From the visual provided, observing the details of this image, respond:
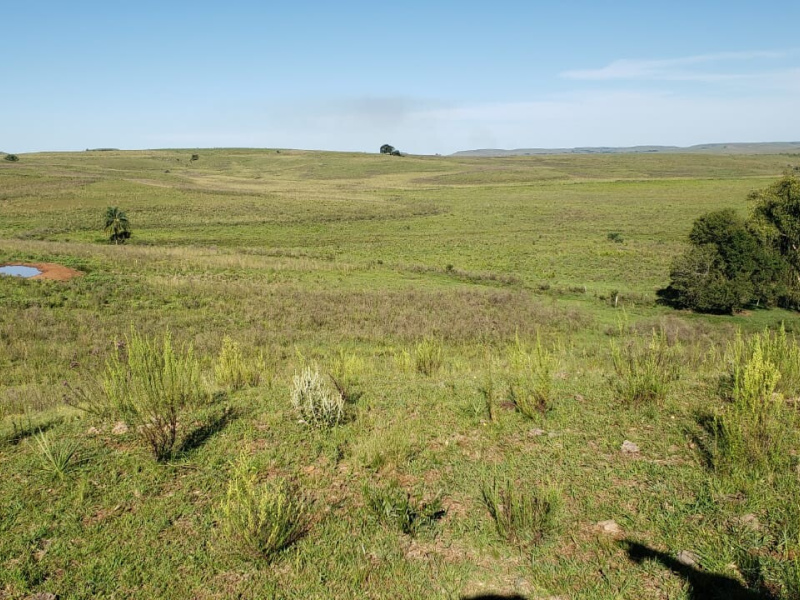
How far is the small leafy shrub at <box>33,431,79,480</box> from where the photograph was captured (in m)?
5.43

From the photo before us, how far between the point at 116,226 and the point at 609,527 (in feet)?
140

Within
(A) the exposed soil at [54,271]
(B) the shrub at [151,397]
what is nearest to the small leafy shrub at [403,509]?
(B) the shrub at [151,397]

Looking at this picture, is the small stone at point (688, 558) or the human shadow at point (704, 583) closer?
the human shadow at point (704, 583)

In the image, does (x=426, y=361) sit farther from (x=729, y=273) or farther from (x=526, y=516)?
(x=729, y=273)

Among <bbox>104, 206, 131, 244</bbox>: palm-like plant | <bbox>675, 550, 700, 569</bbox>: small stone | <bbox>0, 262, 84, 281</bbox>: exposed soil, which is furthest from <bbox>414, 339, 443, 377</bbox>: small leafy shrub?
<bbox>104, 206, 131, 244</bbox>: palm-like plant

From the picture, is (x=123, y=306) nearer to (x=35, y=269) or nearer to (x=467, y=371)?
(x=35, y=269)

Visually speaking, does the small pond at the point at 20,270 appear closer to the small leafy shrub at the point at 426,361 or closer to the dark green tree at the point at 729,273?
the small leafy shrub at the point at 426,361

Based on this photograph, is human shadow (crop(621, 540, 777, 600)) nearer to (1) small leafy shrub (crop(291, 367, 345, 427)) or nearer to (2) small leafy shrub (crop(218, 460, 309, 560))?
(2) small leafy shrub (crop(218, 460, 309, 560))

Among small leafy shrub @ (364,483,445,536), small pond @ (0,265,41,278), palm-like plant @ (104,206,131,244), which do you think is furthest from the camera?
palm-like plant @ (104,206,131,244)

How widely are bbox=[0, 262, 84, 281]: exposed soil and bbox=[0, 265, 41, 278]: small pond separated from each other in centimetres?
22

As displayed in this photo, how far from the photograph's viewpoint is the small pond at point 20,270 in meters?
23.9

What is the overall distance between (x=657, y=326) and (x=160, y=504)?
730 inches

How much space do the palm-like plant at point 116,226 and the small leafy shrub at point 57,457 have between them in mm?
38512

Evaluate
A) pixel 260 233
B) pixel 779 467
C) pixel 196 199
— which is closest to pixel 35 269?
pixel 260 233
